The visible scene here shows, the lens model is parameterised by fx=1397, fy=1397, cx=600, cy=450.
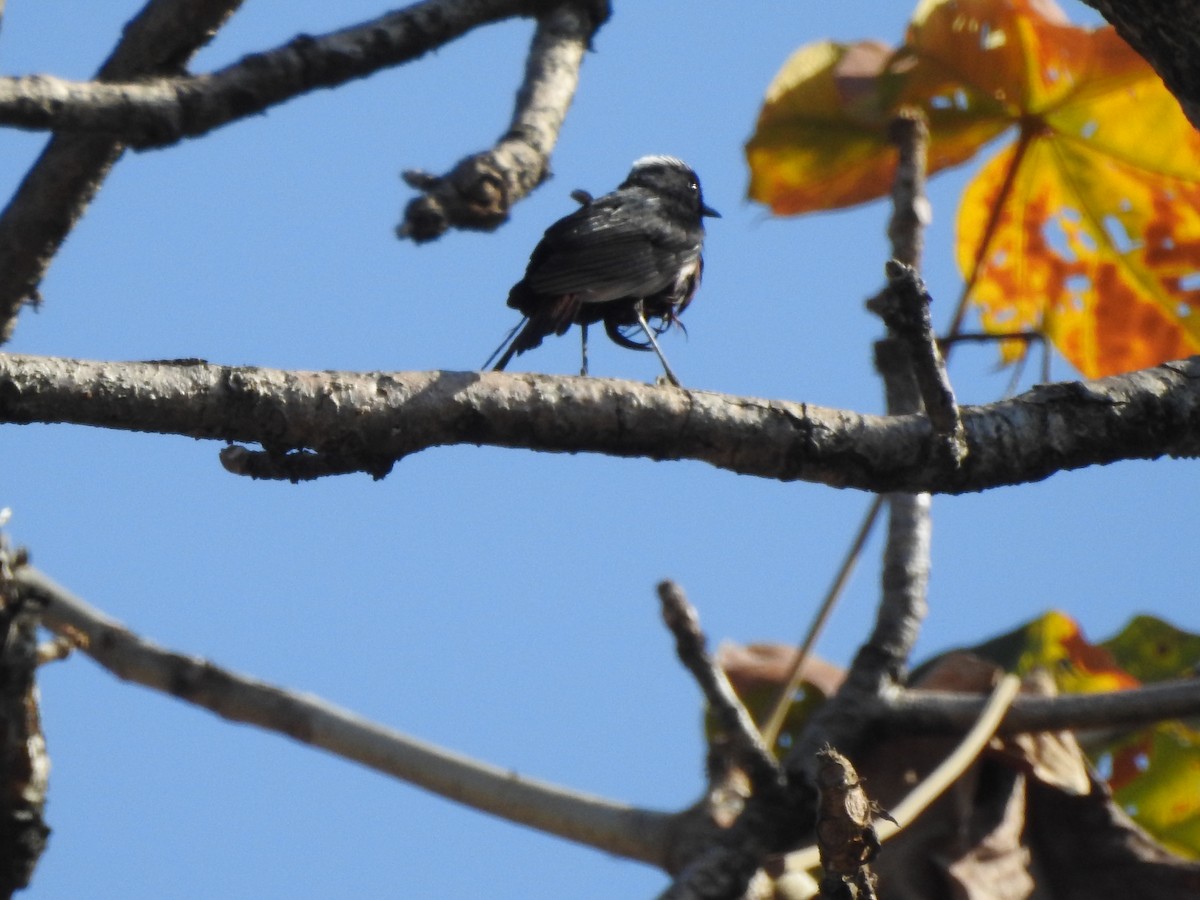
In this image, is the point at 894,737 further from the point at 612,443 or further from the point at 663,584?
the point at 612,443

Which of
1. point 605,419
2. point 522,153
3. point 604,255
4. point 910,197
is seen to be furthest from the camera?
point 604,255

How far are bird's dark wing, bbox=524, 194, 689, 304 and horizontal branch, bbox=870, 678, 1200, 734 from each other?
4.61 ft

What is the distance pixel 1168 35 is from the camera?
2262 millimetres

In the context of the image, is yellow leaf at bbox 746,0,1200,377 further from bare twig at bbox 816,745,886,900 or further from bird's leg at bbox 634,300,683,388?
bare twig at bbox 816,745,886,900

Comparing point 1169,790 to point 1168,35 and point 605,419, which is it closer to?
point 1168,35

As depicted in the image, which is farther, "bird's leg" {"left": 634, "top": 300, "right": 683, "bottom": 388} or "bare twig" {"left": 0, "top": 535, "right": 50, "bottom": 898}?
"bird's leg" {"left": 634, "top": 300, "right": 683, "bottom": 388}

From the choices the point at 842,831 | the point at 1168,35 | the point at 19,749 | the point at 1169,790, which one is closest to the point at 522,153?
the point at 1168,35

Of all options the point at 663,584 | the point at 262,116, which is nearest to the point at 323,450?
the point at 663,584

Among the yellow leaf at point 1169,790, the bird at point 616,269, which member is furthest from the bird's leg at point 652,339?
the yellow leaf at point 1169,790

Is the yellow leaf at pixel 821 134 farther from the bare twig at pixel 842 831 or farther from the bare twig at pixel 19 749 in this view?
the bare twig at pixel 842 831

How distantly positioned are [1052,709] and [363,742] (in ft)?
5.91

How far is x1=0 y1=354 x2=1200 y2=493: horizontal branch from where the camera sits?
1.84 m

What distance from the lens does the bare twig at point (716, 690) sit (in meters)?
3.21

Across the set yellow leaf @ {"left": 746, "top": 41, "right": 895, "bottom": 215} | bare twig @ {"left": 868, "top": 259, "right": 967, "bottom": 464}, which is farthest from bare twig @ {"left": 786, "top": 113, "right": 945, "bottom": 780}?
bare twig @ {"left": 868, "top": 259, "right": 967, "bottom": 464}
